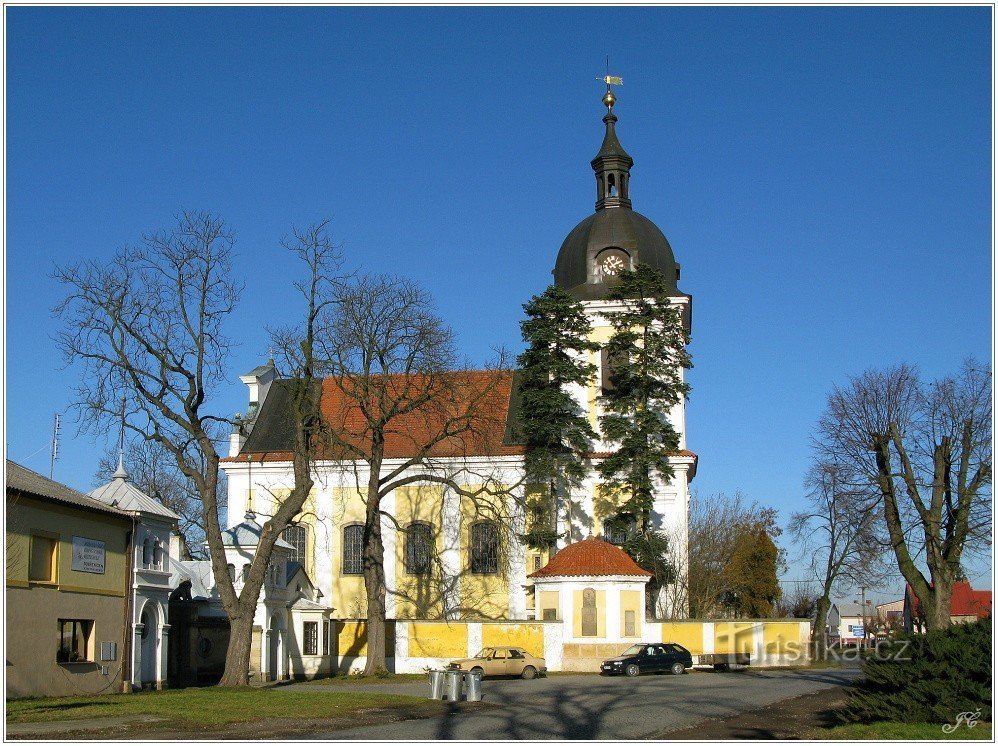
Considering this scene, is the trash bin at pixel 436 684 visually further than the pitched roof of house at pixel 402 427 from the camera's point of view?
No

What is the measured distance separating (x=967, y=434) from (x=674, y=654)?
12.4 m

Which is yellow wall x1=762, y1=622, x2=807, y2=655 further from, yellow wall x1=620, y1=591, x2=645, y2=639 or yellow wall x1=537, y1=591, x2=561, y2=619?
yellow wall x1=537, y1=591, x2=561, y2=619

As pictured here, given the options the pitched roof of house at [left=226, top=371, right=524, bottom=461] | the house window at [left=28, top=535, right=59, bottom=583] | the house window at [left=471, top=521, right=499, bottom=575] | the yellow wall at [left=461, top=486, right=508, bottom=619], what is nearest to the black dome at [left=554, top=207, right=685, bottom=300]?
the pitched roof of house at [left=226, top=371, right=524, bottom=461]

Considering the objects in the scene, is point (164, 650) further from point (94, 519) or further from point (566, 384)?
point (566, 384)

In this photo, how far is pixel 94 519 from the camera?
29203 mm

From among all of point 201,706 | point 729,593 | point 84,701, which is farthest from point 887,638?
point 729,593

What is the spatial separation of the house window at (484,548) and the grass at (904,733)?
28284 millimetres

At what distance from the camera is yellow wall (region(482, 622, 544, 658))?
36.2 metres

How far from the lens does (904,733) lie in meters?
14.3

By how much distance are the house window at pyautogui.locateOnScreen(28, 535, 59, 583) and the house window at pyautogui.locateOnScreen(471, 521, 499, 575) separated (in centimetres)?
1945

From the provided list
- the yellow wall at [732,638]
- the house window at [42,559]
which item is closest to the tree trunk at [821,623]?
the yellow wall at [732,638]

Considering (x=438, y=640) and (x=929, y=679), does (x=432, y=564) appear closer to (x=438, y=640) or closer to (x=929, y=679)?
(x=438, y=640)

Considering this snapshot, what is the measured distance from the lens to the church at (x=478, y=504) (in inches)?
1693

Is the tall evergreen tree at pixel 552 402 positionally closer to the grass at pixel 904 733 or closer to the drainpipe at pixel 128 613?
the drainpipe at pixel 128 613
